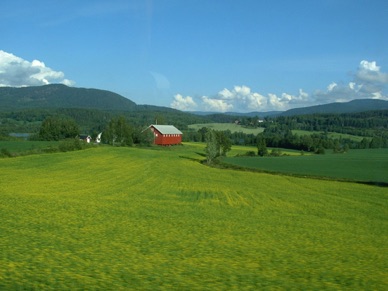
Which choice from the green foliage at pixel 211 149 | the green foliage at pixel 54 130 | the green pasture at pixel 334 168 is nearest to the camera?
the green pasture at pixel 334 168

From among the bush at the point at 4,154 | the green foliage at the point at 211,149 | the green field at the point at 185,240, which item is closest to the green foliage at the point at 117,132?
the green foliage at the point at 211,149

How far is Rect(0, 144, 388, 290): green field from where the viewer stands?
36.1 feet

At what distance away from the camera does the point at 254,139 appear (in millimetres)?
148750

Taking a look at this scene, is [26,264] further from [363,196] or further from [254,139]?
[254,139]

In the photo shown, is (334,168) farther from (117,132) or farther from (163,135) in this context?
(117,132)

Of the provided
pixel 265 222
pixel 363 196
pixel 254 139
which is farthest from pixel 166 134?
pixel 265 222

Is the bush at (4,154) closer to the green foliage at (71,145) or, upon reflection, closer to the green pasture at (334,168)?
the green foliage at (71,145)

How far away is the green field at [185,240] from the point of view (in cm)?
1102

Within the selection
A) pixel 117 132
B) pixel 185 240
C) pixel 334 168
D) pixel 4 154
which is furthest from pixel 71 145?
pixel 185 240

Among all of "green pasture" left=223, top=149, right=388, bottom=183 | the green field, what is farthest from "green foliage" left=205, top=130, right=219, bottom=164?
the green field

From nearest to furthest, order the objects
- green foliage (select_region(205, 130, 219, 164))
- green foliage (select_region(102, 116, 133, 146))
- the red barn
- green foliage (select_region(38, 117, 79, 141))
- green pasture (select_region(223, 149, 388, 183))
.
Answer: green pasture (select_region(223, 149, 388, 183)), green foliage (select_region(205, 130, 219, 164)), green foliage (select_region(38, 117, 79, 141)), green foliage (select_region(102, 116, 133, 146)), the red barn

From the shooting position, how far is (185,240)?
16062mm

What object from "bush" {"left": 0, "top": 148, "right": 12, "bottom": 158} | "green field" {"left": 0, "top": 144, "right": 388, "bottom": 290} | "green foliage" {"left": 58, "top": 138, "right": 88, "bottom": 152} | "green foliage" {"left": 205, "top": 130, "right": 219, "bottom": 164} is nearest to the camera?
"green field" {"left": 0, "top": 144, "right": 388, "bottom": 290}

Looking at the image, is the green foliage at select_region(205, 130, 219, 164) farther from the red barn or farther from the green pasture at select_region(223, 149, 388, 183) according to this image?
the red barn
